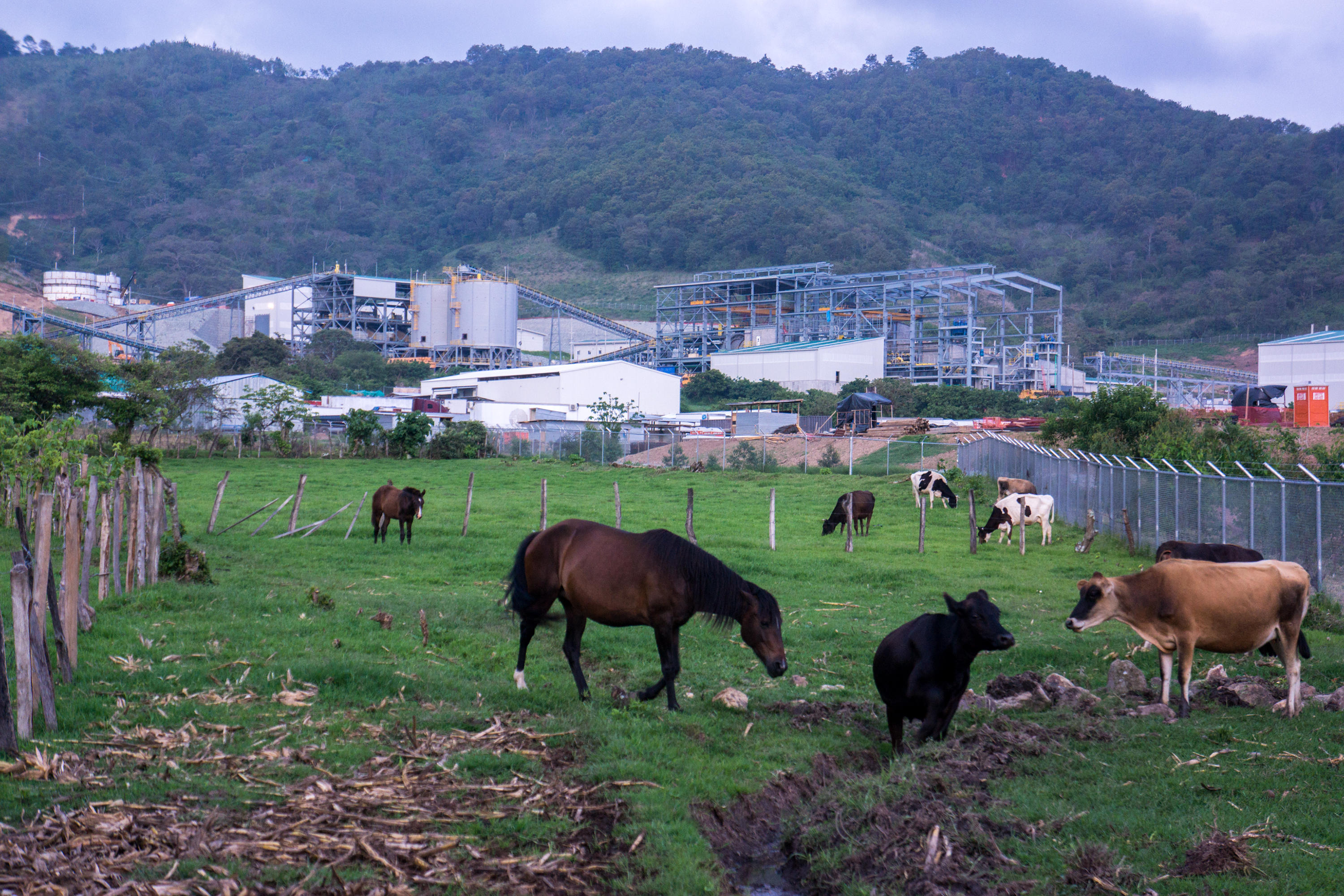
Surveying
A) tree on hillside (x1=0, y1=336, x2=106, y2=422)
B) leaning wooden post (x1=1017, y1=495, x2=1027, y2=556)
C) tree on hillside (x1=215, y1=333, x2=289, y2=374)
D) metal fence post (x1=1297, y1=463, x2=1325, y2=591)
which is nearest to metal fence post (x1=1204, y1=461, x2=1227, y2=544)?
metal fence post (x1=1297, y1=463, x2=1325, y2=591)

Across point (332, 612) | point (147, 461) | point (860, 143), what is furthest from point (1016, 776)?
point (860, 143)

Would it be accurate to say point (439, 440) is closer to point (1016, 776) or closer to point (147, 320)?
point (1016, 776)

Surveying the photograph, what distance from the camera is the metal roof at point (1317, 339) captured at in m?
57.2

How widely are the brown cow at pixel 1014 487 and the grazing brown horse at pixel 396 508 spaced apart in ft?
48.8

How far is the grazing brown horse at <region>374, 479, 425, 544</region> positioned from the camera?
19.5 m

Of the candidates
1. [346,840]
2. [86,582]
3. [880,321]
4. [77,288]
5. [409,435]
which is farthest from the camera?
[77,288]

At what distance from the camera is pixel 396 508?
19875mm

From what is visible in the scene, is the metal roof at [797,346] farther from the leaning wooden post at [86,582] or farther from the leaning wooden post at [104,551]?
Answer: the leaning wooden post at [86,582]

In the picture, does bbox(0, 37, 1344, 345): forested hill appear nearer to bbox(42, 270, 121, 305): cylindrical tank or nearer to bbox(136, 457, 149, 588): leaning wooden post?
bbox(42, 270, 121, 305): cylindrical tank

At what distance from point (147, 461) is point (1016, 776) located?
15.3 m

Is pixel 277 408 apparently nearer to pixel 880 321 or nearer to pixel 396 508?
pixel 396 508

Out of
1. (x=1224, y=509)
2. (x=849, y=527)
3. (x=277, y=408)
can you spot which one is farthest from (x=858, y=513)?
(x=277, y=408)

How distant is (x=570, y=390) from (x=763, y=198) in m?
94.6

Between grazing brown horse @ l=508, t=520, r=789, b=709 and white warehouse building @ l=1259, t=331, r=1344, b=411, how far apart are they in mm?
56918
